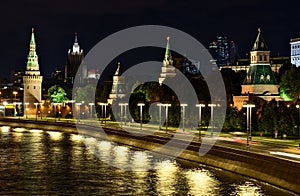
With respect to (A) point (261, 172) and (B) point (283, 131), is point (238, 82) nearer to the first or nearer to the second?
(B) point (283, 131)

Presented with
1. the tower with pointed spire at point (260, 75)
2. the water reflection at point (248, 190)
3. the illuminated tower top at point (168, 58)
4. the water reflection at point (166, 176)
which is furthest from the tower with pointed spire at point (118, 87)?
the water reflection at point (248, 190)

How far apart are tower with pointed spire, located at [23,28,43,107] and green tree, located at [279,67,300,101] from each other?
74188mm

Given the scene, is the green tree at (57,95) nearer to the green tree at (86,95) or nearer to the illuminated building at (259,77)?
the green tree at (86,95)

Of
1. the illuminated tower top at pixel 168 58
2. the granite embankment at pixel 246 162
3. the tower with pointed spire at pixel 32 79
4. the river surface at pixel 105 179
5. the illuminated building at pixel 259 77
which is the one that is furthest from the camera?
the illuminated tower top at pixel 168 58

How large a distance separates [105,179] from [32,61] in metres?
130

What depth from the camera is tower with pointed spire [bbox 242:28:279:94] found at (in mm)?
115000

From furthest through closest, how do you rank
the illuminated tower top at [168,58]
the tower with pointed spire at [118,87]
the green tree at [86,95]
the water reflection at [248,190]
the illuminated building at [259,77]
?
the illuminated tower top at [168,58], the tower with pointed spire at [118,87], the green tree at [86,95], the illuminated building at [259,77], the water reflection at [248,190]

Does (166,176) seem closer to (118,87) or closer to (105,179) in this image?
(105,179)

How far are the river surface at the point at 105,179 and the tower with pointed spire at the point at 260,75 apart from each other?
60.3 meters

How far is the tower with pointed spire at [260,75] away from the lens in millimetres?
115000

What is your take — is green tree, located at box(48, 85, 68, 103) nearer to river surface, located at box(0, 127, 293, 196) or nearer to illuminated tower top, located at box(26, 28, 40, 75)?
illuminated tower top, located at box(26, 28, 40, 75)

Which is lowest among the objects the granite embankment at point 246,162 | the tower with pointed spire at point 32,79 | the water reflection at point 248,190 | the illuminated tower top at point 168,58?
the water reflection at point 248,190

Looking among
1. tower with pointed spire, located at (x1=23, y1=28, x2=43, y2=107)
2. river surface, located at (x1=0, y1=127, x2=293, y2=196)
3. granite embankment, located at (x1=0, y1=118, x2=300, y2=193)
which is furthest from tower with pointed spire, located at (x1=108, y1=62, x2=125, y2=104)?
river surface, located at (x1=0, y1=127, x2=293, y2=196)

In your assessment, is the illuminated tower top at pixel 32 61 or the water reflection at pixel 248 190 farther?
the illuminated tower top at pixel 32 61
